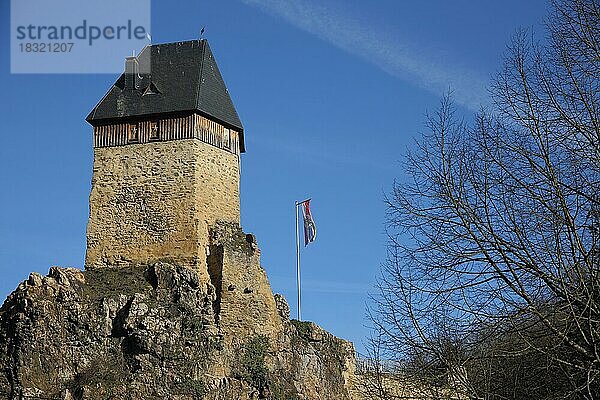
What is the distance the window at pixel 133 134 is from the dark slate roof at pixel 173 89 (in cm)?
35

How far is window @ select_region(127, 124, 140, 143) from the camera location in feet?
83.7

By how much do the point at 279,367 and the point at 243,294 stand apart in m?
2.36

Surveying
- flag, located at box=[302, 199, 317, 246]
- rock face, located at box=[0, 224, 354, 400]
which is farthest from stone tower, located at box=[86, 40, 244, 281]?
flag, located at box=[302, 199, 317, 246]

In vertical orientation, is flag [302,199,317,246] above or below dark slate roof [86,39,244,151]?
below

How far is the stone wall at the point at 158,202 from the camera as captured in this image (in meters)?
24.2

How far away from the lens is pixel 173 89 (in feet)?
84.9

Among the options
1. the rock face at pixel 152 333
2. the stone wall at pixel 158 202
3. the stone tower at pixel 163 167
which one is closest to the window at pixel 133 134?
the stone tower at pixel 163 167

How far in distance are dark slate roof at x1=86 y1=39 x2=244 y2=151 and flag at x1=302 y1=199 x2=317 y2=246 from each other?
3217mm

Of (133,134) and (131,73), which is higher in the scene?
(131,73)

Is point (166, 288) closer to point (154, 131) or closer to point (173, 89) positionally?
point (154, 131)

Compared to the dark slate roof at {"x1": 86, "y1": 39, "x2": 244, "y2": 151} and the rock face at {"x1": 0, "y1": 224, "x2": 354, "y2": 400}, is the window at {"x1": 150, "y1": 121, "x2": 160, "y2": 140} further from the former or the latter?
the rock face at {"x1": 0, "y1": 224, "x2": 354, "y2": 400}

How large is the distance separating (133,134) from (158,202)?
2441mm

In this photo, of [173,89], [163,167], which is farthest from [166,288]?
[173,89]

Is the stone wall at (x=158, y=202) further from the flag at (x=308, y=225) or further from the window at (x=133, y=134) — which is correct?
the flag at (x=308, y=225)
